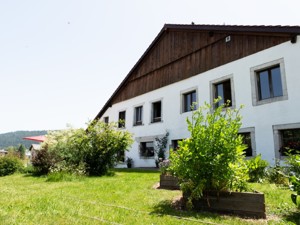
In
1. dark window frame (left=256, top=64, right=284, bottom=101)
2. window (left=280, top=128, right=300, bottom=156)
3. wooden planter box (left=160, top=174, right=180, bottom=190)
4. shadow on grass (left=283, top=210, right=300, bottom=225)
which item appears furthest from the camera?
dark window frame (left=256, top=64, right=284, bottom=101)

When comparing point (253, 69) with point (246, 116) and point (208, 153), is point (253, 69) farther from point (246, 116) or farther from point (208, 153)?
point (208, 153)

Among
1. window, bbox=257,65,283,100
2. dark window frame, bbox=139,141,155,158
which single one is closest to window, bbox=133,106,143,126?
dark window frame, bbox=139,141,155,158

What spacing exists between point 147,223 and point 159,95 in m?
15.4

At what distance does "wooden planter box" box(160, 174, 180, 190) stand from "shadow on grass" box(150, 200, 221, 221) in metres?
1.86

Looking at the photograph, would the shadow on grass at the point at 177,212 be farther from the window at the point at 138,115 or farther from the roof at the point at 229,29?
the window at the point at 138,115

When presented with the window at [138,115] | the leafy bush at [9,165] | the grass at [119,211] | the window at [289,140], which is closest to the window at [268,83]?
the window at [289,140]

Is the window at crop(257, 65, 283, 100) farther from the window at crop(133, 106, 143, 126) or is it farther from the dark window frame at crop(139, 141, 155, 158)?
the window at crop(133, 106, 143, 126)

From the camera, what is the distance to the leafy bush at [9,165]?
14065mm

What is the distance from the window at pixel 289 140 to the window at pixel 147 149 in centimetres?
1003

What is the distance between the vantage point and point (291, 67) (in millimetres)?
11000

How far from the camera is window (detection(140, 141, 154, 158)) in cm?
1908

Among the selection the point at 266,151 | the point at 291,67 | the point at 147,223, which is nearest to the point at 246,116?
the point at 266,151

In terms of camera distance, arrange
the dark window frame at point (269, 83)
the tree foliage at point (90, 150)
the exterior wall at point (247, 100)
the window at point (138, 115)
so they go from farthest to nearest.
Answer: the window at point (138, 115) < the tree foliage at point (90, 150) < the dark window frame at point (269, 83) < the exterior wall at point (247, 100)

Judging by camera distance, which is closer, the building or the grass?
the grass
